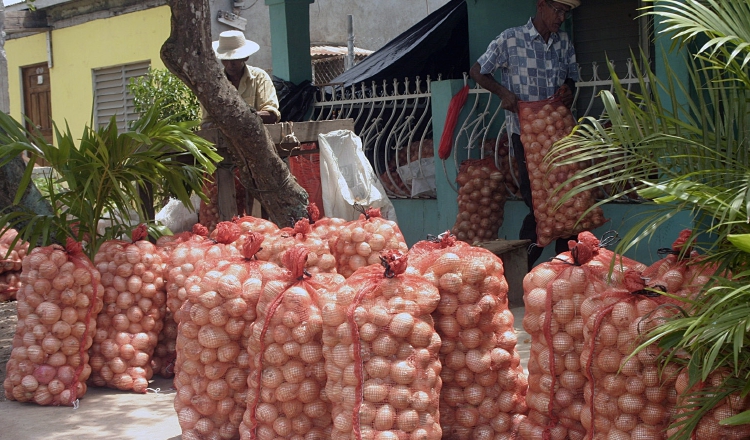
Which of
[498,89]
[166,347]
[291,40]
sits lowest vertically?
[166,347]

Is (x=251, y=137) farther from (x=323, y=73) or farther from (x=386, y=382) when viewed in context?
(x=323, y=73)

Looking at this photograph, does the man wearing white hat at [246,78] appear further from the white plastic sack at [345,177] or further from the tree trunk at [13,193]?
the tree trunk at [13,193]

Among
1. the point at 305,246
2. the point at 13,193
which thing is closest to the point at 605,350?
the point at 305,246

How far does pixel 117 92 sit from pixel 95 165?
10475 millimetres

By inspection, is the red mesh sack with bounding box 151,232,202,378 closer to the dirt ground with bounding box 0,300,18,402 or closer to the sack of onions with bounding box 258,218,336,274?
the sack of onions with bounding box 258,218,336,274

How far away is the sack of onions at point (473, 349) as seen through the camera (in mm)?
3086

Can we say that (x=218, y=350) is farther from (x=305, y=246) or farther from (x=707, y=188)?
(x=707, y=188)

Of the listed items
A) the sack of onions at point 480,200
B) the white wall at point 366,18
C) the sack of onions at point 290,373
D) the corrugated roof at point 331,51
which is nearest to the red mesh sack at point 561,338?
the sack of onions at point 290,373

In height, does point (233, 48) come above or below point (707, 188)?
A: above

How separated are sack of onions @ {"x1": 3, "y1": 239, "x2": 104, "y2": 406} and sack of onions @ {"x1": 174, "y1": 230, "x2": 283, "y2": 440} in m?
0.97

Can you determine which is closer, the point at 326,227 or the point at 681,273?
the point at 681,273

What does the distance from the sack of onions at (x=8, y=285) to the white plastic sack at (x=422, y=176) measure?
3.58 metres

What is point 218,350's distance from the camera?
3.39 meters

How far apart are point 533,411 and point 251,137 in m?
2.77
